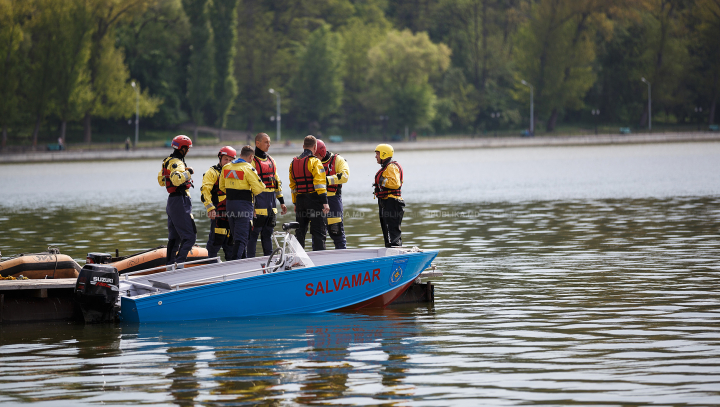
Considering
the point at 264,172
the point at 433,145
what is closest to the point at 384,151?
the point at 264,172

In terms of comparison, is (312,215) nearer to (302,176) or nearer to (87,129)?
(302,176)

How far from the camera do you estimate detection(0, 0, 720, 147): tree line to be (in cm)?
9131

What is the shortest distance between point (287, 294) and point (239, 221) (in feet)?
5.11

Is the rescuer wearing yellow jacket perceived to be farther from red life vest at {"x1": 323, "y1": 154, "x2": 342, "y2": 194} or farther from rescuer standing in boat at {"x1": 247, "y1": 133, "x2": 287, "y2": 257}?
red life vest at {"x1": 323, "y1": 154, "x2": 342, "y2": 194}

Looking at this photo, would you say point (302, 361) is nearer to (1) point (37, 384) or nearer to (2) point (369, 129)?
(1) point (37, 384)

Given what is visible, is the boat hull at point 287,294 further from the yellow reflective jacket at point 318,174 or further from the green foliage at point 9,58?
the green foliage at point 9,58

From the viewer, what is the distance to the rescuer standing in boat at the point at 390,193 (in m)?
14.7

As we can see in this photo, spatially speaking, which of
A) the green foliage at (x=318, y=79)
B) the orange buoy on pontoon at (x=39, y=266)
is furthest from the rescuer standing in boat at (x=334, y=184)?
the green foliage at (x=318, y=79)

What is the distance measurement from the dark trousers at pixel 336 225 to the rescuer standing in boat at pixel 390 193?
68cm

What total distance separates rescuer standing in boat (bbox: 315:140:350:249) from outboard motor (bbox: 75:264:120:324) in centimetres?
376

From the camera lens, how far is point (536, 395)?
818cm

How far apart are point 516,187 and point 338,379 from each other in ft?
98.3

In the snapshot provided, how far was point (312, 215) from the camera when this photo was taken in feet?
46.4

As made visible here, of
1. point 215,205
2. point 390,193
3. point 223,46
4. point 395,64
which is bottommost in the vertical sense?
point 215,205
